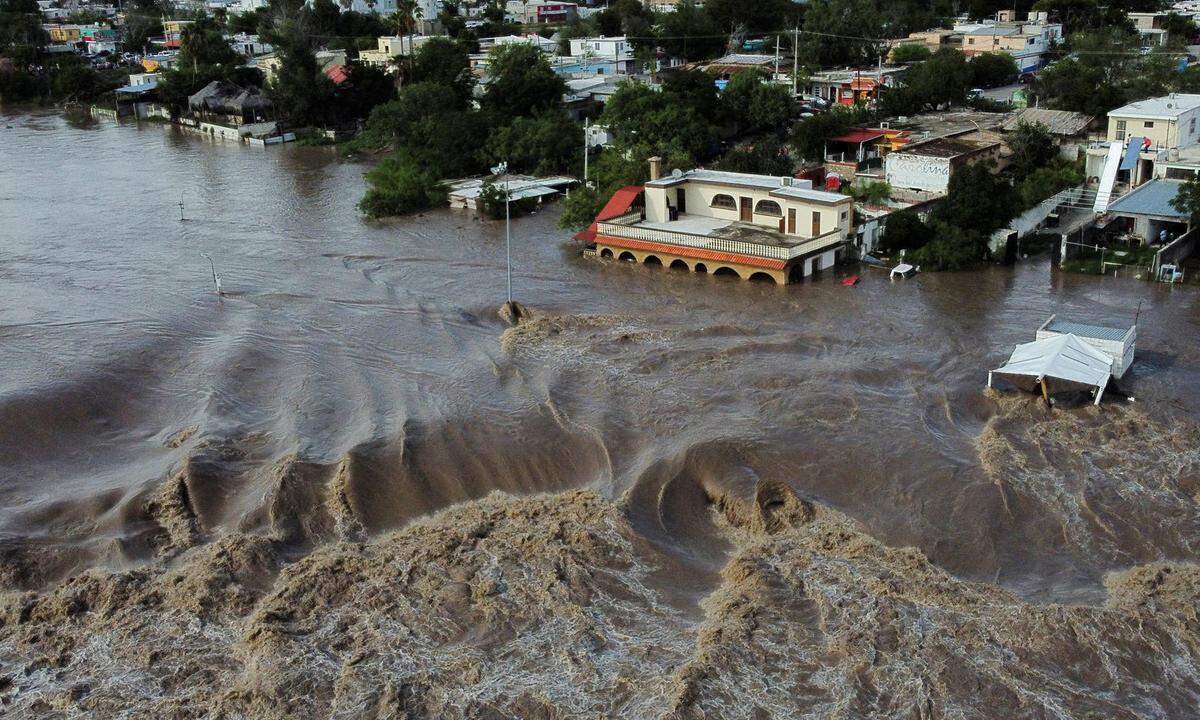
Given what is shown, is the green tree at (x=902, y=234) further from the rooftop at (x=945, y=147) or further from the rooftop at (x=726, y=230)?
the rooftop at (x=945, y=147)

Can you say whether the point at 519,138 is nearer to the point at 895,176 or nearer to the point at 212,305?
the point at 895,176

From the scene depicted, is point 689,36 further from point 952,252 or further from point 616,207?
point 952,252

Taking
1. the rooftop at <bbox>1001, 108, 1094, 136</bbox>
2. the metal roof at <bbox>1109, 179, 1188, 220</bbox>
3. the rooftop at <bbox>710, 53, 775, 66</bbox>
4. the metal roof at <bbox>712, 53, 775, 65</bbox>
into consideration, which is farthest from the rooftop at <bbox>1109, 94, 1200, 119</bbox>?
the metal roof at <bbox>712, 53, 775, 65</bbox>

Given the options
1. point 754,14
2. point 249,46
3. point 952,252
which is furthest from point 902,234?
point 249,46

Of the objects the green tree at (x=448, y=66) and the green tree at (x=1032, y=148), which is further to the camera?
the green tree at (x=448, y=66)

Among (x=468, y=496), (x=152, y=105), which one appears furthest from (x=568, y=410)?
(x=152, y=105)

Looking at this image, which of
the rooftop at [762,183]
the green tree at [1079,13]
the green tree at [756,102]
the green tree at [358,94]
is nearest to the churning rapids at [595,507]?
the rooftop at [762,183]
